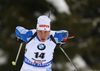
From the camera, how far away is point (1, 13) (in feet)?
19.4

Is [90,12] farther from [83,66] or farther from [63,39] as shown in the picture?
[63,39]

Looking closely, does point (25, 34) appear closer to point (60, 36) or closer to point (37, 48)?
point (37, 48)

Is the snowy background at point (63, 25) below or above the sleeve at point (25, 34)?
below

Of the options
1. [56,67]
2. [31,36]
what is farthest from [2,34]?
[31,36]

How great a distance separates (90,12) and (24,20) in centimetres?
217

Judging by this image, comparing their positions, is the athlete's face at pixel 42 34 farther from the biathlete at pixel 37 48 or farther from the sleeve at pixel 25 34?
the sleeve at pixel 25 34

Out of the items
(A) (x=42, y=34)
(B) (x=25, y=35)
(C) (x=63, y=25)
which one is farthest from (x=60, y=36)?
(C) (x=63, y=25)

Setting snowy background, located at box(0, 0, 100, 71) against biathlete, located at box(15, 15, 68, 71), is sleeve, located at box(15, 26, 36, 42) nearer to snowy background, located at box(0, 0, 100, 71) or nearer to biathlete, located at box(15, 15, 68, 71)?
biathlete, located at box(15, 15, 68, 71)

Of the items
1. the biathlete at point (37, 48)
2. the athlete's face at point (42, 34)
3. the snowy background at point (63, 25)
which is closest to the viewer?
the athlete's face at point (42, 34)

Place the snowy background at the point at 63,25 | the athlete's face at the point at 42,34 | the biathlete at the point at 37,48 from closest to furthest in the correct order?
1. the athlete's face at the point at 42,34
2. the biathlete at the point at 37,48
3. the snowy background at the point at 63,25

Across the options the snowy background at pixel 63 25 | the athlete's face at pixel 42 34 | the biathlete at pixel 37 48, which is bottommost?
the snowy background at pixel 63 25

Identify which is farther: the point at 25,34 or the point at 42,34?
the point at 25,34

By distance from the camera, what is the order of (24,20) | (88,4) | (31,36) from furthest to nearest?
(88,4)
(24,20)
(31,36)

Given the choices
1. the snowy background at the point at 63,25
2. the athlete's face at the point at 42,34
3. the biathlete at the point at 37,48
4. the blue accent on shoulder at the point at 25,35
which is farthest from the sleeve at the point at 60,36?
the snowy background at the point at 63,25
